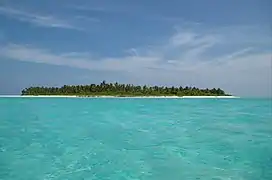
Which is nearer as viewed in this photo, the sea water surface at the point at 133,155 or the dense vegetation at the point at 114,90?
the sea water surface at the point at 133,155

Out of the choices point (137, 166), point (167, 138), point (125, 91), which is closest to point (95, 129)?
point (167, 138)

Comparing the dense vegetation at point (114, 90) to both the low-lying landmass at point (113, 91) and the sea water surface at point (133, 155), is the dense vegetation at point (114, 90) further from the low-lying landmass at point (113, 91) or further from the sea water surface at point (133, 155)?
the sea water surface at point (133, 155)

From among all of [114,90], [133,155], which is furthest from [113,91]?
[133,155]

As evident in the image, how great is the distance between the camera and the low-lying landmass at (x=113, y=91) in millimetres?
61531

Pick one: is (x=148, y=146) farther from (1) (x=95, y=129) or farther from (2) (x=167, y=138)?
(1) (x=95, y=129)

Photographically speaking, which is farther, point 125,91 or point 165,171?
point 125,91

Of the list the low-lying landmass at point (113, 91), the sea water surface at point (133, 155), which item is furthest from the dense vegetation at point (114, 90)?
the sea water surface at point (133, 155)

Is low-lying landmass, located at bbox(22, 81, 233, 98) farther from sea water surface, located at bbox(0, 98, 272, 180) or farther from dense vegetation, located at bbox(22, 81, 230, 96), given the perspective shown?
sea water surface, located at bbox(0, 98, 272, 180)

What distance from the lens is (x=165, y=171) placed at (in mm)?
6707

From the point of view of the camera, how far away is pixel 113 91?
61812 millimetres

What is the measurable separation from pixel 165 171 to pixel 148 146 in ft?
10.0

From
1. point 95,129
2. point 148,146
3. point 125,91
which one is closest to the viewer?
point 148,146

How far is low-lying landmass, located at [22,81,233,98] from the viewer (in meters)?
61.5

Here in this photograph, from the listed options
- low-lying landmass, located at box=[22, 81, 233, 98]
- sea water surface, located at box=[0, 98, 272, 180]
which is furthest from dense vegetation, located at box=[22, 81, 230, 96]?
sea water surface, located at box=[0, 98, 272, 180]
